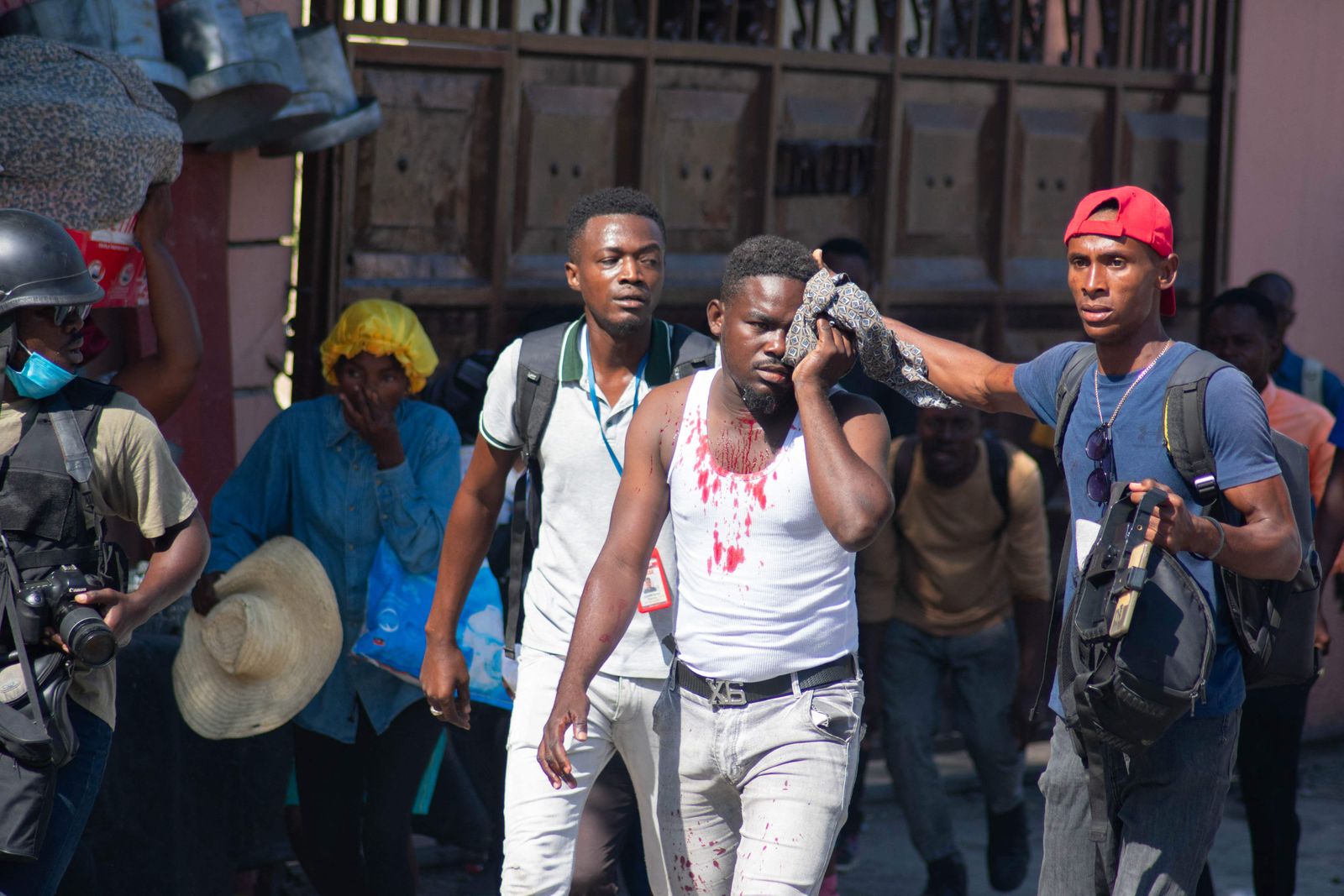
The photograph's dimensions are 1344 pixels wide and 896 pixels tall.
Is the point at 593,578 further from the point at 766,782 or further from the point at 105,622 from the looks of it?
the point at 105,622

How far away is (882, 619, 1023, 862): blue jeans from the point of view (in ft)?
20.5

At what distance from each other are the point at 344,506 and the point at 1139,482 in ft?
8.34

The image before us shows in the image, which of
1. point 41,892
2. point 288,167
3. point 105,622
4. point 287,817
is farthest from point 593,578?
point 288,167

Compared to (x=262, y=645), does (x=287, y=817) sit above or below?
below

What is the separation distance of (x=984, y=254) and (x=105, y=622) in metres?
4.90

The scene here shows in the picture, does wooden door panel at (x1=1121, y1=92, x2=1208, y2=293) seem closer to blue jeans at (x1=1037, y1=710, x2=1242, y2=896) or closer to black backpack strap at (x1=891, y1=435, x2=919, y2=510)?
black backpack strap at (x1=891, y1=435, x2=919, y2=510)

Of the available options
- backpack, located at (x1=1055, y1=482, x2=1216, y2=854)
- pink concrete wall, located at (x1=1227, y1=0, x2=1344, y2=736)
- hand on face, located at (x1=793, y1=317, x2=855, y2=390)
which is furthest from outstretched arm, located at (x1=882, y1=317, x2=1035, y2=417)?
pink concrete wall, located at (x1=1227, y1=0, x2=1344, y2=736)

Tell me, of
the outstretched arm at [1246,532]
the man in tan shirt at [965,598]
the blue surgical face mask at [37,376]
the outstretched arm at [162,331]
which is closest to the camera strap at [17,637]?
the blue surgical face mask at [37,376]

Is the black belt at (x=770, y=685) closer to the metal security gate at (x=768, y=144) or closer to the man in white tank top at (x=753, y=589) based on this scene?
the man in white tank top at (x=753, y=589)

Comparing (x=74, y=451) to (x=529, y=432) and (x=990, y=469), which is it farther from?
(x=990, y=469)

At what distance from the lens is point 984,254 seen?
25.4 feet

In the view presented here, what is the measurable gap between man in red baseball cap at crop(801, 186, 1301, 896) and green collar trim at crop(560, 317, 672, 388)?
1.07m

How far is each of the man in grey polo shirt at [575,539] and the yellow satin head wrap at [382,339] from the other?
2.54 feet

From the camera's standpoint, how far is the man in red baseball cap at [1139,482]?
3680mm
